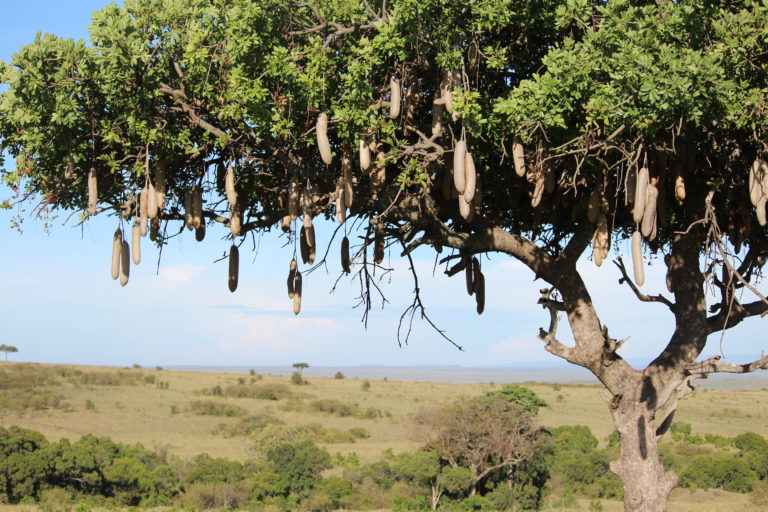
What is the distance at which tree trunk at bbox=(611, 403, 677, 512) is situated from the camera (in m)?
10.6

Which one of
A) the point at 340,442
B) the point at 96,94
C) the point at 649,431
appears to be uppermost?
the point at 96,94

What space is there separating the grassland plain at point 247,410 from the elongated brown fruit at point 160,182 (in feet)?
86.4

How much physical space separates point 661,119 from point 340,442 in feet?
151

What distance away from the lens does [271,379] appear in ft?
302

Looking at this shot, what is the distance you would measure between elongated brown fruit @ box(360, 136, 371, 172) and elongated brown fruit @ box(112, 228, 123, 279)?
2.86 meters

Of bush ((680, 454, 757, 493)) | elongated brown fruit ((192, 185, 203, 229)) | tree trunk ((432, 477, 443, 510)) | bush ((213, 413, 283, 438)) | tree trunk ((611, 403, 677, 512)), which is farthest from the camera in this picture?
bush ((213, 413, 283, 438))

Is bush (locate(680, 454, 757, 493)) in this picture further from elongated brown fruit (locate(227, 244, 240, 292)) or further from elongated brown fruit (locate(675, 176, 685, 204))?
elongated brown fruit (locate(227, 244, 240, 292))

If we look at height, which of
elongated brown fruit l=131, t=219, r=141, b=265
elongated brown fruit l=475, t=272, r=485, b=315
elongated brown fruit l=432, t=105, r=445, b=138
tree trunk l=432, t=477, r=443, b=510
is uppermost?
elongated brown fruit l=432, t=105, r=445, b=138

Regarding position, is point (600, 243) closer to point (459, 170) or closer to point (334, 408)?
point (459, 170)

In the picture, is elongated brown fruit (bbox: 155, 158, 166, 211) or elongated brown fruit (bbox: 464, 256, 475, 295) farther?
elongated brown fruit (bbox: 464, 256, 475, 295)

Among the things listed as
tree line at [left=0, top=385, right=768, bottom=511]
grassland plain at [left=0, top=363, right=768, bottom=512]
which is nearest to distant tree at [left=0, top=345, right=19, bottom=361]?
grassland plain at [left=0, top=363, right=768, bottom=512]

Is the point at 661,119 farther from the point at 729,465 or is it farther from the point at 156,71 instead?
the point at 729,465

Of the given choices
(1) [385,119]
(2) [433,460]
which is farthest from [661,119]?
(2) [433,460]

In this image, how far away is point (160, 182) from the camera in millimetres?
9883
